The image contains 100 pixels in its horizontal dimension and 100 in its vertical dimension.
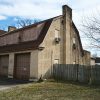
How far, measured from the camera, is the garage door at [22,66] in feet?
82.0

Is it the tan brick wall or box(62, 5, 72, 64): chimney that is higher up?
box(62, 5, 72, 64): chimney

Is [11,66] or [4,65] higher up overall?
[4,65]

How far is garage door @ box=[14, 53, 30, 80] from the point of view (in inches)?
984

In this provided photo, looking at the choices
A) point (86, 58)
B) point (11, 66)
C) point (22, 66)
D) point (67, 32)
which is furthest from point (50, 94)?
point (86, 58)

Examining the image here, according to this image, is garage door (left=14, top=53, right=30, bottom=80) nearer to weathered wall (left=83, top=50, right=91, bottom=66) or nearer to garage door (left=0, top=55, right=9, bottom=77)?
garage door (left=0, top=55, right=9, bottom=77)

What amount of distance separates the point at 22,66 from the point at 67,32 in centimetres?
700

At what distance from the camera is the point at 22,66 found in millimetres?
25859

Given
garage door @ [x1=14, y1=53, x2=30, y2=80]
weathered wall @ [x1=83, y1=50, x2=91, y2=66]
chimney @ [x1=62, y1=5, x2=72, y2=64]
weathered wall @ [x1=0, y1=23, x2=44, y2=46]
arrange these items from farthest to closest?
weathered wall @ [x1=83, y1=50, x2=91, y2=66], chimney @ [x1=62, y1=5, x2=72, y2=64], weathered wall @ [x1=0, y1=23, x2=44, y2=46], garage door @ [x1=14, y1=53, x2=30, y2=80]

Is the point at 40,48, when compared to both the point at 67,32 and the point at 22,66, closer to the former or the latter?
the point at 22,66

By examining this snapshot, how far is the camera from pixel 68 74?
78.9 feet

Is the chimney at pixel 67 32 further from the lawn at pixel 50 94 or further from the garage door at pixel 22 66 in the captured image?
the lawn at pixel 50 94

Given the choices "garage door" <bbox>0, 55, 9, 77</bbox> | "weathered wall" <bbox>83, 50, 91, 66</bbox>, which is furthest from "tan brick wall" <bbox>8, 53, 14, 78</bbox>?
"weathered wall" <bbox>83, 50, 91, 66</bbox>

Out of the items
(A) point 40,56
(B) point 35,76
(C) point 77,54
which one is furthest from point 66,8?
(B) point 35,76

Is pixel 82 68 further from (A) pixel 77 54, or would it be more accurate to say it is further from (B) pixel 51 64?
(A) pixel 77 54
